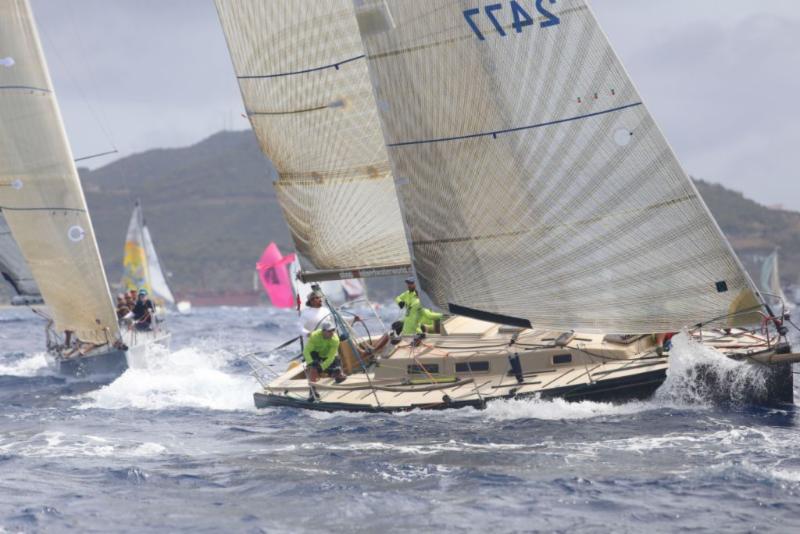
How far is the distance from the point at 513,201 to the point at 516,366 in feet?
6.83

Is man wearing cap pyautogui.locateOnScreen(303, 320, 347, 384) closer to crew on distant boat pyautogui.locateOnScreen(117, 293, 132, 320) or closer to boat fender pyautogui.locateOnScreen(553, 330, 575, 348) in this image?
boat fender pyautogui.locateOnScreen(553, 330, 575, 348)

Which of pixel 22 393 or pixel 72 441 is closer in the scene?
pixel 72 441

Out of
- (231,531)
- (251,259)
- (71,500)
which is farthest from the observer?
(251,259)

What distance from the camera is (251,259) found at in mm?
161750

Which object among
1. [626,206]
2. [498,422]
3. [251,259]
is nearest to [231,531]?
[498,422]

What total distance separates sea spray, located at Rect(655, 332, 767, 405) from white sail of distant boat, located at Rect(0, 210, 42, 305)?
619 inches

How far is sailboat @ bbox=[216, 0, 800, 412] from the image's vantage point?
11695mm

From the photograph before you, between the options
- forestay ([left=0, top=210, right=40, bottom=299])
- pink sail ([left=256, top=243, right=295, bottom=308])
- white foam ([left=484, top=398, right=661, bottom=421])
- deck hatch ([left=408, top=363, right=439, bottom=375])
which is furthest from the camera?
pink sail ([left=256, top=243, right=295, bottom=308])

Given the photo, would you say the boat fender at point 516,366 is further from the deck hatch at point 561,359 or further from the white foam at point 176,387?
the white foam at point 176,387

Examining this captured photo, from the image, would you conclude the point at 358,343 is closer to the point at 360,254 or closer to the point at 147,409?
the point at 360,254

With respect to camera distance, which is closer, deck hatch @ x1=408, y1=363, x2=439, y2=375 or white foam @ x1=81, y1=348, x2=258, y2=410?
deck hatch @ x1=408, y1=363, x2=439, y2=375

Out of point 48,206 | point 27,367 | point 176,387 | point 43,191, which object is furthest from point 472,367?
point 27,367

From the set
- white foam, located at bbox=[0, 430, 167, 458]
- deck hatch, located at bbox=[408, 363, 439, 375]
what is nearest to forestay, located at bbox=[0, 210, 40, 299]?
white foam, located at bbox=[0, 430, 167, 458]

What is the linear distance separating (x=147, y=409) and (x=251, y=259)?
14704cm
